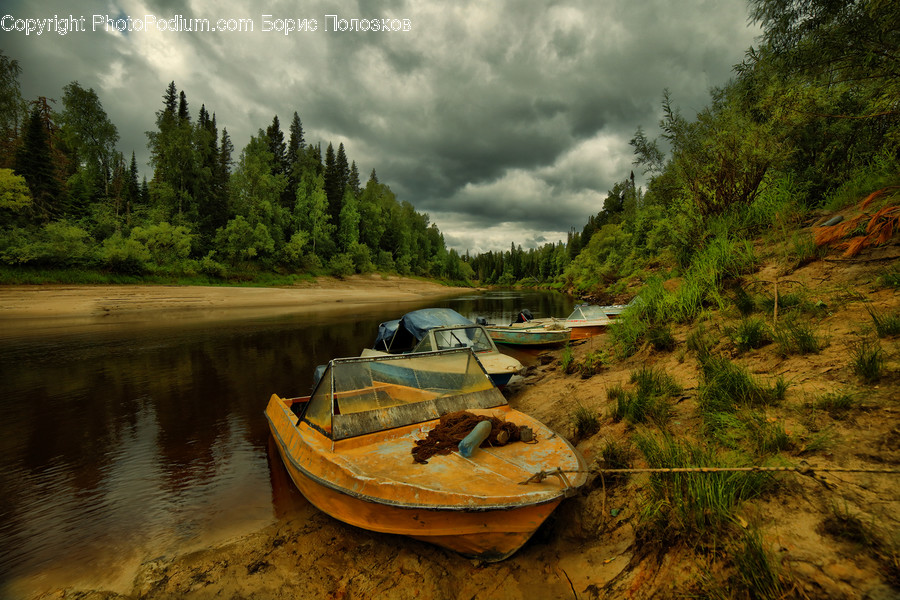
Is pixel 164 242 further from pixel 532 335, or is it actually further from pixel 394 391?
pixel 394 391

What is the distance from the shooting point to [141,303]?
28.3 m

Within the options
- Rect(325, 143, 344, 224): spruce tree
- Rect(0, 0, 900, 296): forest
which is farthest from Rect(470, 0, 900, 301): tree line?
Rect(325, 143, 344, 224): spruce tree

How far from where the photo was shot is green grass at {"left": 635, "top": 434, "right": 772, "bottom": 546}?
2525 millimetres

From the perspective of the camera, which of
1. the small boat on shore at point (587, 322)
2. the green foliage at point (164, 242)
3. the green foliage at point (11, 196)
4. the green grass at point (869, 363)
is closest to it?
the green grass at point (869, 363)

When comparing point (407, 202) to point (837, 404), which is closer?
point (837, 404)

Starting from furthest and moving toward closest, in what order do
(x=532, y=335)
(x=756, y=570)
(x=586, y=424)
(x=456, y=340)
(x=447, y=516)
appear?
(x=532, y=335) → (x=456, y=340) → (x=586, y=424) → (x=447, y=516) → (x=756, y=570)

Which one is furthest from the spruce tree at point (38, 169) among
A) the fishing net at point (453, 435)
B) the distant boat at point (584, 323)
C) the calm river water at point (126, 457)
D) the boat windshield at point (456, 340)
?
the fishing net at point (453, 435)

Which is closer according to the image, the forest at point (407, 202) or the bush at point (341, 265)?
the forest at point (407, 202)

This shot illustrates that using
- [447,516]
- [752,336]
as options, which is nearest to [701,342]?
[752,336]

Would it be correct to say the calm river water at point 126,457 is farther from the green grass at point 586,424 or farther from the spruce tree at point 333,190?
the spruce tree at point 333,190

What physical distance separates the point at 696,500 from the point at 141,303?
1484 inches

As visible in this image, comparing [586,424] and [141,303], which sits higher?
[141,303]

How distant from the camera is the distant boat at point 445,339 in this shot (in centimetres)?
900

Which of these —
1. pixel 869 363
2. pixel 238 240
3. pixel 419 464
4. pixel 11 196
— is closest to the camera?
pixel 869 363
